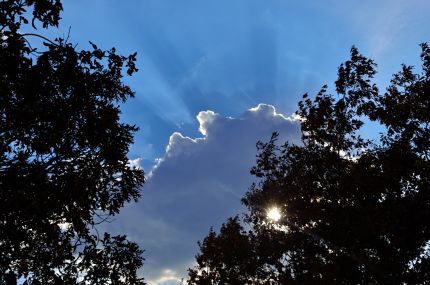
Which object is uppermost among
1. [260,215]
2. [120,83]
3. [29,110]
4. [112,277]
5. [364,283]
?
[260,215]

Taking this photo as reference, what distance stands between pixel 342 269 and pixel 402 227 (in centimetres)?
459

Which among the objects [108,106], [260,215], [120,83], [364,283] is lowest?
[364,283]

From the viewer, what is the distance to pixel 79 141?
40.2 ft

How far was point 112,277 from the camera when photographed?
12219mm

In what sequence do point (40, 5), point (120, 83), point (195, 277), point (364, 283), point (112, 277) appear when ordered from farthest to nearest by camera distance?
1. point (195, 277)
2. point (364, 283)
3. point (120, 83)
4. point (112, 277)
5. point (40, 5)

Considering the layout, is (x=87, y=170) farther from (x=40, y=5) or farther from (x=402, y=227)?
(x=402, y=227)

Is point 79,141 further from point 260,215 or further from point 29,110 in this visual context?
point 260,215

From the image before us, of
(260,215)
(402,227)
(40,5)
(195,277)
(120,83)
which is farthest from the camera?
(195,277)

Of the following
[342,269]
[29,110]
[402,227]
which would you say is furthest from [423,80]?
[29,110]

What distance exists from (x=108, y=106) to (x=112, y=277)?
19.0ft

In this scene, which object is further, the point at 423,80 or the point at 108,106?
the point at 423,80

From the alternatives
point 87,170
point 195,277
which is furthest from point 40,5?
point 195,277

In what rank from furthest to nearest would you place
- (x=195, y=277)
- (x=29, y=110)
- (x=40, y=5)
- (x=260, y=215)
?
(x=195, y=277)
(x=260, y=215)
(x=29, y=110)
(x=40, y=5)

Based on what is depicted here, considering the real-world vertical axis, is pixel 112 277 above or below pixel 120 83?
below
